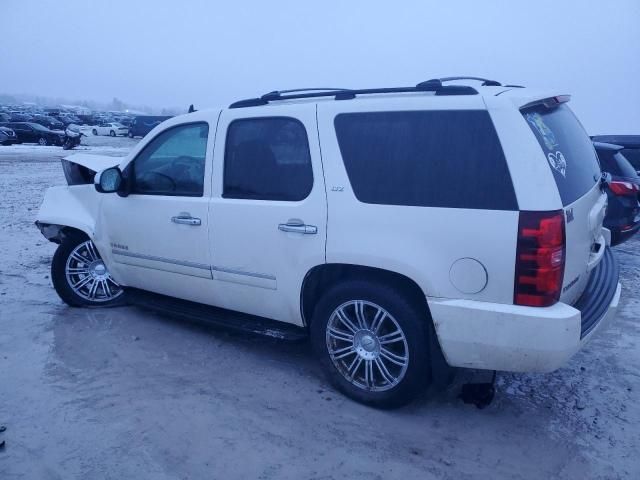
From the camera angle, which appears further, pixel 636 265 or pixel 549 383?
pixel 636 265

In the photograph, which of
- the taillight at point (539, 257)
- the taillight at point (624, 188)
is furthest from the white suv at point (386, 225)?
the taillight at point (624, 188)

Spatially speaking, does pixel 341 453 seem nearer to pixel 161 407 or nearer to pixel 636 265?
pixel 161 407

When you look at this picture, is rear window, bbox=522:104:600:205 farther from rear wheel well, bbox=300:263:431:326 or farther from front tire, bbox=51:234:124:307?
front tire, bbox=51:234:124:307

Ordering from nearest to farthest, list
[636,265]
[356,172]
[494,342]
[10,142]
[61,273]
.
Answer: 1. [494,342]
2. [356,172]
3. [61,273]
4. [636,265]
5. [10,142]

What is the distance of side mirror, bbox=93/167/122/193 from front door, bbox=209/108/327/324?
1020 millimetres

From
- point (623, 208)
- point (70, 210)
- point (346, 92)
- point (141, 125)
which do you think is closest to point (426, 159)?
point (346, 92)

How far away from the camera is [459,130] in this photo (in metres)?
3.01

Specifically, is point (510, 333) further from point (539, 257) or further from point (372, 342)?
point (372, 342)

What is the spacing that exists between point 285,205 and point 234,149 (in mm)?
683

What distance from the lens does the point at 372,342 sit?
3.42 meters

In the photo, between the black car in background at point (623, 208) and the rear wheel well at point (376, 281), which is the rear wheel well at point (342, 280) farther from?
the black car in background at point (623, 208)

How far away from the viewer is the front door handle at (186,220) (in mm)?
4031

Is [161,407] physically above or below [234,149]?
below

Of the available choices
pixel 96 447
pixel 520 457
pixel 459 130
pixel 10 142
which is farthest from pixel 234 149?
pixel 10 142
